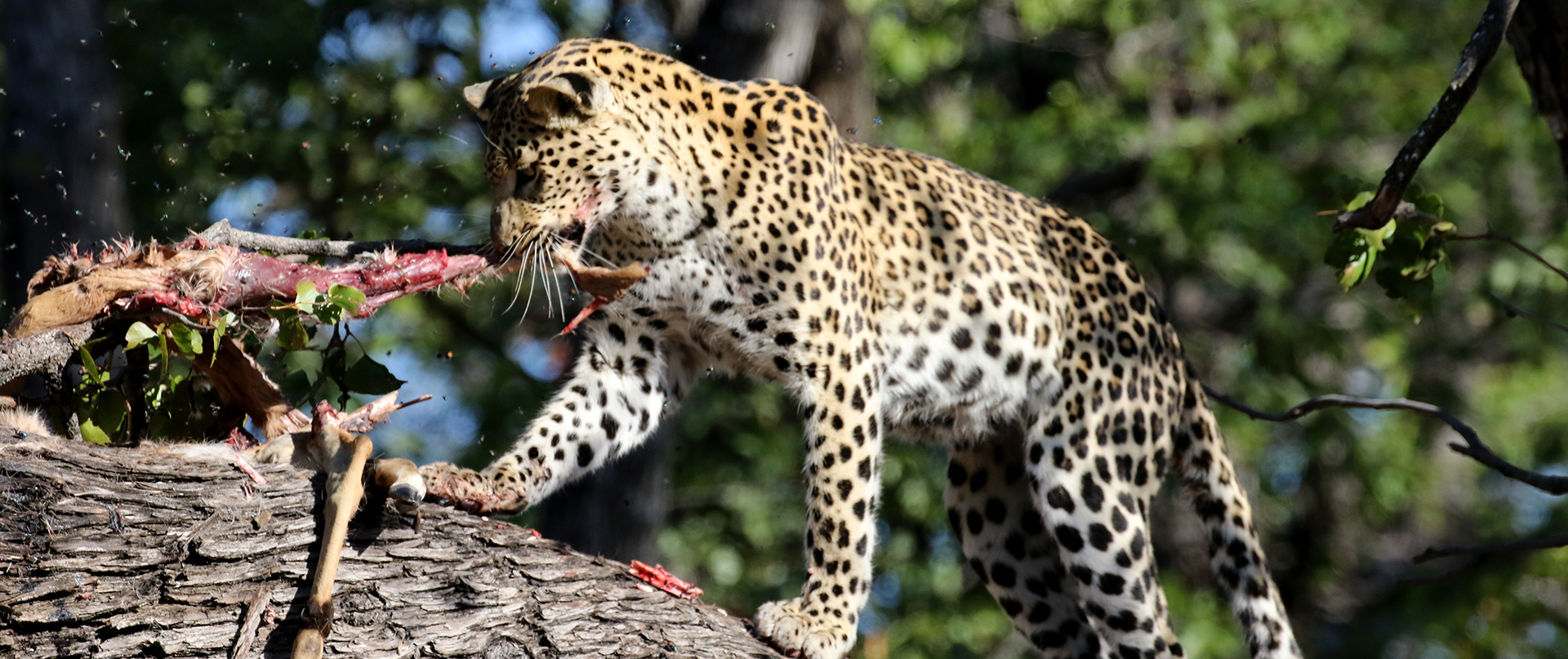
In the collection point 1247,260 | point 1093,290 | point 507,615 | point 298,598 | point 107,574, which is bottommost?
point 1247,260

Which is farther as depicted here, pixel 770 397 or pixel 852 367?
pixel 770 397

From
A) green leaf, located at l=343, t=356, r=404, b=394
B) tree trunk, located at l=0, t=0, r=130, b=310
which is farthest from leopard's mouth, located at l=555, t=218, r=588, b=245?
tree trunk, located at l=0, t=0, r=130, b=310

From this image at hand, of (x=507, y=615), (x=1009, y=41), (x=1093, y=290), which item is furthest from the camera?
(x=1009, y=41)

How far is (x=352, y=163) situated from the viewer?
12102 mm

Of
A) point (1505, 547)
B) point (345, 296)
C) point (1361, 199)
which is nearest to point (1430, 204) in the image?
point (1361, 199)

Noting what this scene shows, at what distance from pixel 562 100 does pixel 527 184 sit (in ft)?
1.20

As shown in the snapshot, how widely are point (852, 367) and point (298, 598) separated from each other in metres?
2.53

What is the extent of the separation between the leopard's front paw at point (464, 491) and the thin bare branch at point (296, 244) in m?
→ 0.75

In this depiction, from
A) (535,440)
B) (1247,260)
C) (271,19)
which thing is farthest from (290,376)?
(1247,260)

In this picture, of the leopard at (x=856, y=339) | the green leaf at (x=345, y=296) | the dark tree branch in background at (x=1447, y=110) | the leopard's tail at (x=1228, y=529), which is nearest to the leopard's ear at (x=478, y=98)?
the leopard at (x=856, y=339)

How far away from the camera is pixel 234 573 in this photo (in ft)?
12.3

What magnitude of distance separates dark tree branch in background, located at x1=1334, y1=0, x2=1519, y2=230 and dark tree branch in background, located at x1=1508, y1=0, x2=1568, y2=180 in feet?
1.32

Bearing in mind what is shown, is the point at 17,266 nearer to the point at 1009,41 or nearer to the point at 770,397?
the point at 770,397

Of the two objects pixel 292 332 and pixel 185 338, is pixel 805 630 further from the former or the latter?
pixel 185 338
